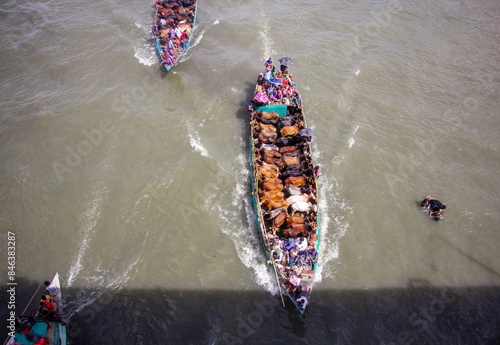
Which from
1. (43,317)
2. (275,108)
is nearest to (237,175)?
(275,108)

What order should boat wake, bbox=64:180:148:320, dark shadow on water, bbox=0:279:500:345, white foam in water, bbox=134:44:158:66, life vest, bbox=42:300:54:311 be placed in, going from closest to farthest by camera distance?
life vest, bbox=42:300:54:311, dark shadow on water, bbox=0:279:500:345, boat wake, bbox=64:180:148:320, white foam in water, bbox=134:44:158:66

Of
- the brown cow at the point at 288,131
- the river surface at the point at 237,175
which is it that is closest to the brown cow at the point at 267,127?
the brown cow at the point at 288,131

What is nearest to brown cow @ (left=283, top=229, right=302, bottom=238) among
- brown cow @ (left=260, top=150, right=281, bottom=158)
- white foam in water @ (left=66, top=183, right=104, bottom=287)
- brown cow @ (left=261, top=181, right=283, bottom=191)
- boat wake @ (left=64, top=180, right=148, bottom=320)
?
brown cow @ (left=261, top=181, right=283, bottom=191)

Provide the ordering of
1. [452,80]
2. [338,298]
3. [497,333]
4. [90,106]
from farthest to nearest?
[452,80] → [90,106] → [338,298] → [497,333]

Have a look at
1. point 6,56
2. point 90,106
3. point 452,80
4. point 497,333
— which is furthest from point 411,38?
point 6,56

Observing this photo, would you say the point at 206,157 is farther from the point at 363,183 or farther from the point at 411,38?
the point at 411,38

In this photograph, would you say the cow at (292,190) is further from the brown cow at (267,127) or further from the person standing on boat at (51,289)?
the person standing on boat at (51,289)

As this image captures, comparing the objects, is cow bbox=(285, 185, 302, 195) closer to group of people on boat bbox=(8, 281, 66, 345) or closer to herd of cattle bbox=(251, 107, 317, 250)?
herd of cattle bbox=(251, 107, 317, 250)
